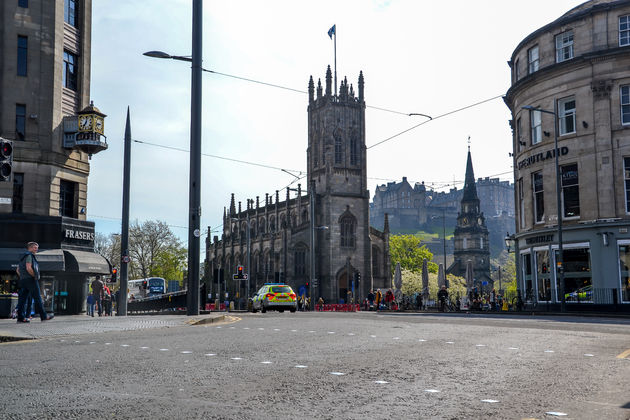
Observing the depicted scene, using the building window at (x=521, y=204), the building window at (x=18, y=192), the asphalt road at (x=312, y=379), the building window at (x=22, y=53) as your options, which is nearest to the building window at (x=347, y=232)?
the building window at (x=521, y=204)

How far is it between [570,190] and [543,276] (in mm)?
4811

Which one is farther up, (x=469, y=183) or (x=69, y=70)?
(x=469, y=183)

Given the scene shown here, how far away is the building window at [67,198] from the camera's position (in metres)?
29.3

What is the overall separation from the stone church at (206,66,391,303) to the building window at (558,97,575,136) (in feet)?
137

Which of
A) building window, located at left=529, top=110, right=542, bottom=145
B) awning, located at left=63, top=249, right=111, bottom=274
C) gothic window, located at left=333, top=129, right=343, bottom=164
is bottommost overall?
awning, located at left=63, top=249, right=111, bottom=274

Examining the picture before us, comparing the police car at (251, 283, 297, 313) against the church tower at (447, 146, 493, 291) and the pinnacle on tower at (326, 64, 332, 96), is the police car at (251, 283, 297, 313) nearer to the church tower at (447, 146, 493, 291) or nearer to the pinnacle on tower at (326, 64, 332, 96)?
the pinnacle on tower at (326, 64, 332, 96)

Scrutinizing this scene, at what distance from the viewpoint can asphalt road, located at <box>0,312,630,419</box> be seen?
532 cm

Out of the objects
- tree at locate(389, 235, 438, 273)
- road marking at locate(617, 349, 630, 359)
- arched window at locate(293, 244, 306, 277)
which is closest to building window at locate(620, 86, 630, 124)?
road marking at locate(617, 349, 630, 359)

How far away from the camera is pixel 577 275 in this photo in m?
32.1

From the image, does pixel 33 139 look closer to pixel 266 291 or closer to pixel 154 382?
pixel 266 291

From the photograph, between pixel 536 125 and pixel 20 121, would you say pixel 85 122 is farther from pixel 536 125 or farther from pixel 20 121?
pixel 536 125

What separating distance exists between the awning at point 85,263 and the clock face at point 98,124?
5509mm

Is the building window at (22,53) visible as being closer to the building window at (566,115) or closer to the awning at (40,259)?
the awning at (40,259)

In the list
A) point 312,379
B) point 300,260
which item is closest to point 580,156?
point 312,379
